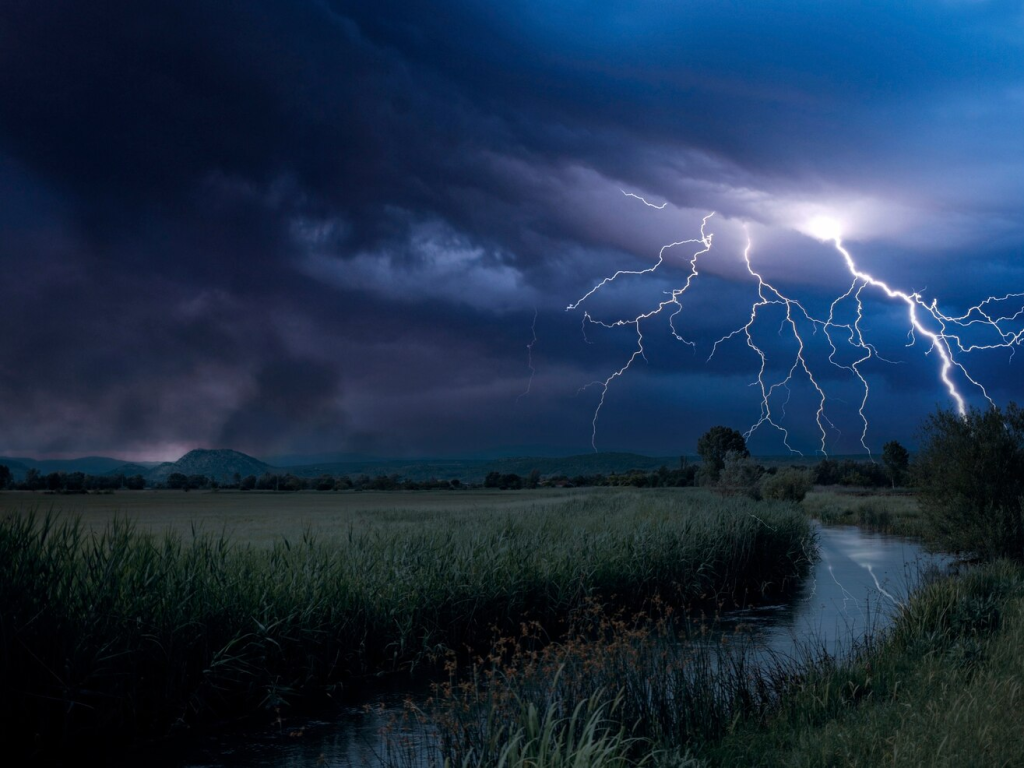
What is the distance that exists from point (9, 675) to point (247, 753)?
311cm

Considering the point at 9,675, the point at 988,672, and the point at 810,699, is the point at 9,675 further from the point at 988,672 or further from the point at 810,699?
the point at 988,672

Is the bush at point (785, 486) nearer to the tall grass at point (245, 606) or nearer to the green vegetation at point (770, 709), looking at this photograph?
the tall grass at point (245, 606)

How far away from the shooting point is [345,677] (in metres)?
13.7

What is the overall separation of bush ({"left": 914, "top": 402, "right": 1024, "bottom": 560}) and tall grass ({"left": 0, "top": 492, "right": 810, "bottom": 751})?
926cm

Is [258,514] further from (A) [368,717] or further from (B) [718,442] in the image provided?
(B) [718,442]

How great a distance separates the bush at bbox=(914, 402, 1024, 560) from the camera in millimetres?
24125

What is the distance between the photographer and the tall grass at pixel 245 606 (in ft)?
32.8

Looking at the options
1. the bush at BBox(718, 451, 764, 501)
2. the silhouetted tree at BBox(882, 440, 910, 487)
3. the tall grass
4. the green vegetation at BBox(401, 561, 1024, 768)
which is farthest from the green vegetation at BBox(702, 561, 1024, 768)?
the silhouetted tree at BBox(882, 440, 910, 487)

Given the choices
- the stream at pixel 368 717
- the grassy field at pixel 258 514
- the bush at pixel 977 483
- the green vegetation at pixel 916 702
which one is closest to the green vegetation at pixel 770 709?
the green vegetation at pixel 916 702

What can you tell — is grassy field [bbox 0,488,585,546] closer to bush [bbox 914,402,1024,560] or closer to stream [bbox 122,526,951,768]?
stream [bbox 122,526,951,768]

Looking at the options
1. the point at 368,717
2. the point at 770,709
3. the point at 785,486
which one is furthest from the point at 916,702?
the point at 785,486

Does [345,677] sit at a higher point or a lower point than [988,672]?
lower

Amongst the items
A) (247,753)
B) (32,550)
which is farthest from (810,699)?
(32,550)

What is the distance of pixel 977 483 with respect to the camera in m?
25.1
